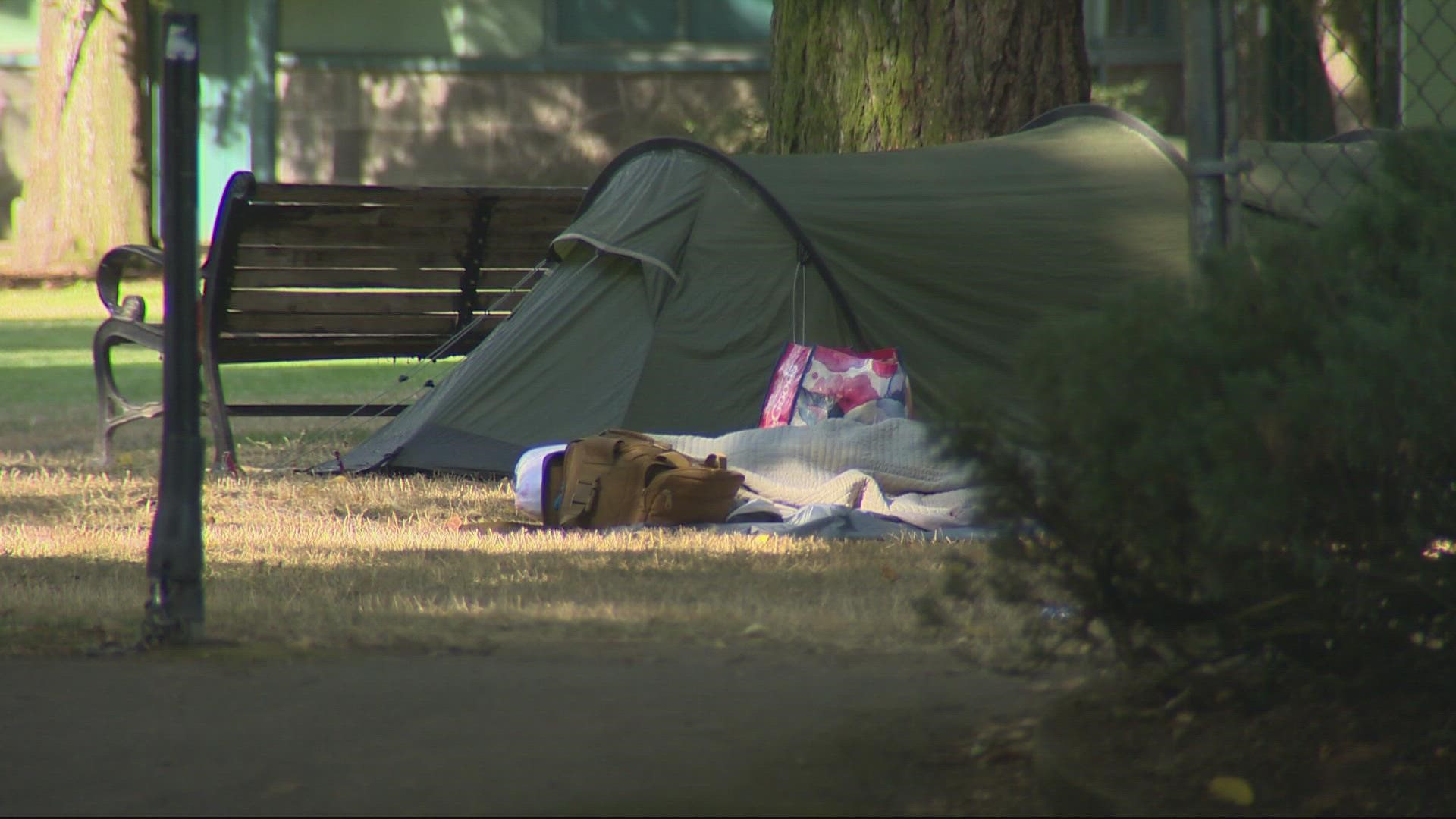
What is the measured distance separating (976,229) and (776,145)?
2.26 meters

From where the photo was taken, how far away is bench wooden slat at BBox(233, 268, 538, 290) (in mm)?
7633

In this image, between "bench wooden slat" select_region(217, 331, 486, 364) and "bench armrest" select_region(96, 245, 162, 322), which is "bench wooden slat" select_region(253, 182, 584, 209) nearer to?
"bench armrest" select_region(96, 245, 162, 322)

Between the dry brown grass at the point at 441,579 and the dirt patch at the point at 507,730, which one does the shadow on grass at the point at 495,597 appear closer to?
the dry brown grass at the point at 441,579

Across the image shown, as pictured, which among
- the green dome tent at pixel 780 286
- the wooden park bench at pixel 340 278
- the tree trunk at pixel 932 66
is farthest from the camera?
the tree trunk at pixel 932 66

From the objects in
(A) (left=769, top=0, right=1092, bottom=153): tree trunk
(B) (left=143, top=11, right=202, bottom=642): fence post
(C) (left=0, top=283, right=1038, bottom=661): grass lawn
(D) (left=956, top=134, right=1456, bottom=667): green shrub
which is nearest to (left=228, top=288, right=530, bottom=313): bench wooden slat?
(C) (left=0, top=283, right=1038, bottom=661): grass lawn

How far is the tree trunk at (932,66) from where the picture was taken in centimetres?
837

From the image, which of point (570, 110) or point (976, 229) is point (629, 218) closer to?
point (976, 229)

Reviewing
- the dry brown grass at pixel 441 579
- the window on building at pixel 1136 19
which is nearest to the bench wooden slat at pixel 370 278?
the dry brown grass at pixel 441 579

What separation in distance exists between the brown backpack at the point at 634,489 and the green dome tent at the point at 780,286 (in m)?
1.02

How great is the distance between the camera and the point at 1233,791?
2836mm

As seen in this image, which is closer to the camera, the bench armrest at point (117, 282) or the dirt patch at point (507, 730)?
the dirt patch at point (507, 730)

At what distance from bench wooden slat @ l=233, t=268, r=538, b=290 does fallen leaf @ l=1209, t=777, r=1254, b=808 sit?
5493 millimetres

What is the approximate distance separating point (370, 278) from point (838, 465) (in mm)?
2676

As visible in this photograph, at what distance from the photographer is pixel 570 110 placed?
22.2 m
